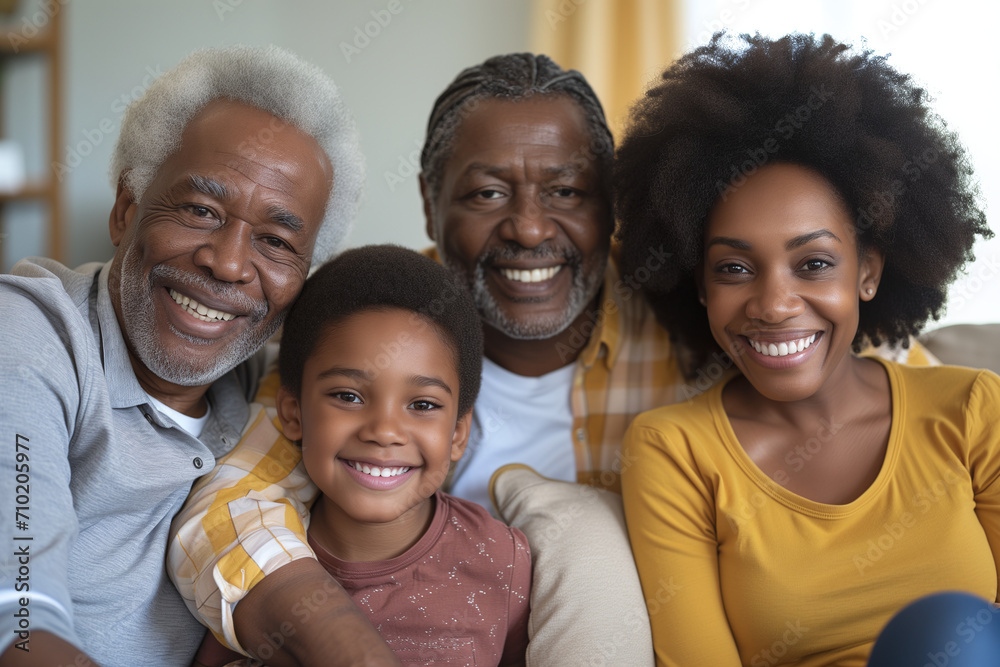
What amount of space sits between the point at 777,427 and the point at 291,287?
1.07m

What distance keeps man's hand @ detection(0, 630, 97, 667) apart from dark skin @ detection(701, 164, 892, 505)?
126 centimetres

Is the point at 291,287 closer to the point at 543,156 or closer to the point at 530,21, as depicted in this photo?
the point at 543,156

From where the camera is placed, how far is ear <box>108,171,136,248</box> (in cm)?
169

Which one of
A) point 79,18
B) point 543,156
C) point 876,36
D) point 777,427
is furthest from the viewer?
point 79,18

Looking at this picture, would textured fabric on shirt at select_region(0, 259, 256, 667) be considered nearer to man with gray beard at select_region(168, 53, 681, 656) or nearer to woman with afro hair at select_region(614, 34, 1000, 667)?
man with gray beard at select_region(168, 53, 681, 656)

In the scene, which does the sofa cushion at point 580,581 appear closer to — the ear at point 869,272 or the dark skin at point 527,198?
the dark skin at point 527,198

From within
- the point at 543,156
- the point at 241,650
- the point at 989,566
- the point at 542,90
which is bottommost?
the point at 241,650

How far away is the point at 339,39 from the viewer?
142 inches

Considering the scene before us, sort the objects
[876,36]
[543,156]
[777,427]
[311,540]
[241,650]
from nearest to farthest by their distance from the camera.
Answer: [241,650]
[311,540]
[777,427]
[543,156]
[876,36]

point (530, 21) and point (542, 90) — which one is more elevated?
point (530, 21)

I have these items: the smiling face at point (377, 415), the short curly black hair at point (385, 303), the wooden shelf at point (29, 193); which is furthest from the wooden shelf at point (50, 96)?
the smiling face at point (377, 415)

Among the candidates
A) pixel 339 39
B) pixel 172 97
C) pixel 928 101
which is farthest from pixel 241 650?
pixel 339 39

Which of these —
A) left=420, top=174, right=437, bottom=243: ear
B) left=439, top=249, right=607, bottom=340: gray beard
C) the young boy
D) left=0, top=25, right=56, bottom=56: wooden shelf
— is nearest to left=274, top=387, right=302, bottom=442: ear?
the young boy

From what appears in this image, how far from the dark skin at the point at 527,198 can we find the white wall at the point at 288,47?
160cm
